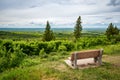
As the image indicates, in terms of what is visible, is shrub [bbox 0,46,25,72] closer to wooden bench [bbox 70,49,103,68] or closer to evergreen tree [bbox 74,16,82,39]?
wooden bench [bbox 70,49,103,68]

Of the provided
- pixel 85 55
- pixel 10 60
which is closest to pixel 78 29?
pixel 10 60

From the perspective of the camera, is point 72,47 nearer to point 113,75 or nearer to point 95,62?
point 95,62

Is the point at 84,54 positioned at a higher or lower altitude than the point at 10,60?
higher

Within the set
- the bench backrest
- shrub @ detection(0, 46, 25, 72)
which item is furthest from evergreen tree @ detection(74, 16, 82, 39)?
the bench backrest

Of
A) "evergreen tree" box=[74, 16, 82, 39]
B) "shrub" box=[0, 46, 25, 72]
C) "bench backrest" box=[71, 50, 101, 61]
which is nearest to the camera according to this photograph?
"bench backrest" box=[71, 50, 101, 61]

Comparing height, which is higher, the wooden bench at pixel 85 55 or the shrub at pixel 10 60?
the wooden bench at pixel 85 55

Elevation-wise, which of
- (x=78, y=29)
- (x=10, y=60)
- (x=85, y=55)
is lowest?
(x=10, y=60)

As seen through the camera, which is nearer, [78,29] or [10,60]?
[10,60]

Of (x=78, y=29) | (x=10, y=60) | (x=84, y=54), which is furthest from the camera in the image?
(x=78, y=29)

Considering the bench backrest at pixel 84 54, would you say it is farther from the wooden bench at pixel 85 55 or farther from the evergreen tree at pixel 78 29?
the evergreen tree at pixel 78 29

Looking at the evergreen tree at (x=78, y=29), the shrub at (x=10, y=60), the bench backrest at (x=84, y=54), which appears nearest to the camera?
the bench backrest at (x=84, y=54)

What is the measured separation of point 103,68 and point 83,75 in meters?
1.61

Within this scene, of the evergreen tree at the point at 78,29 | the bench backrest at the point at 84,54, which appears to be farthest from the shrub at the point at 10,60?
the evergreen tree at the point at 78,29

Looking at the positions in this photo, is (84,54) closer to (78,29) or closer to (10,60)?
(10,60)
